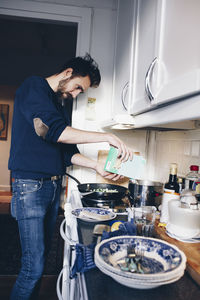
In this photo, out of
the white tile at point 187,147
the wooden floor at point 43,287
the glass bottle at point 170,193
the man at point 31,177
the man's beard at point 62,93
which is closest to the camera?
the glass bottle at point 170,193

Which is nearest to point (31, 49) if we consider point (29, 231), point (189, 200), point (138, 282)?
point (29, 231)

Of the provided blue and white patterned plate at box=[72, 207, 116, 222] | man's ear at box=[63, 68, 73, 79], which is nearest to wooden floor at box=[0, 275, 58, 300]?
blue and white patterned plate at box=[72, 207, 116, 222]

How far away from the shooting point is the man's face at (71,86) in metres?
1.56

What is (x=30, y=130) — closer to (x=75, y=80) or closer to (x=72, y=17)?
(x=75, y=80)

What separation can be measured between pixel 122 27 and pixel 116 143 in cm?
93

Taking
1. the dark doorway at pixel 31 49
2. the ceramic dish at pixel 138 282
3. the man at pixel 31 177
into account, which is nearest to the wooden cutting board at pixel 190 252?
the ceramic dish at pixel 138 282

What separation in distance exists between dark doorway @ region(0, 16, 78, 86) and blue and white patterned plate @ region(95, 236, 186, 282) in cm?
327

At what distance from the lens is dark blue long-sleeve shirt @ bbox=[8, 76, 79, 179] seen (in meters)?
1.23

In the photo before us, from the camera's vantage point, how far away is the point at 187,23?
74 centimetres

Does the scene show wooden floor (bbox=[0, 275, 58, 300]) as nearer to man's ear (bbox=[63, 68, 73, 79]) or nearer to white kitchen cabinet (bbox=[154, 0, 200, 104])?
man's ear (bbox=[63, 68, 73, 79])

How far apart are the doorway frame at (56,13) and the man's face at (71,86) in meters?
0.50

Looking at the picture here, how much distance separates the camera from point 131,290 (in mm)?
662

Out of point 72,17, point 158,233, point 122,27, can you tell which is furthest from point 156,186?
point 72,17

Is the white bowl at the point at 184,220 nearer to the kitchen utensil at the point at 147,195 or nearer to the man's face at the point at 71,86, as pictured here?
the kitchen utensil at the point at 147,195
